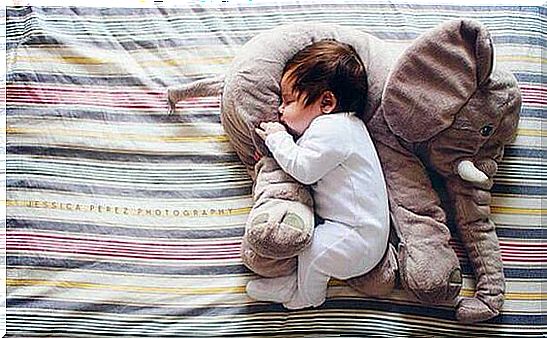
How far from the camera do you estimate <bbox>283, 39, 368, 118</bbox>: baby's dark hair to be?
1.47m

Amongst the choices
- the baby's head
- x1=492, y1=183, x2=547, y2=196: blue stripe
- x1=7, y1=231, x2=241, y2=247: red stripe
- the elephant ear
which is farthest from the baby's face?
x1=492, y1=183, x2=547, y2=196: blue stripe

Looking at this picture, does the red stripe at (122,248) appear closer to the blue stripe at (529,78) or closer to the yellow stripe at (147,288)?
the yellow stripe at (147,288)

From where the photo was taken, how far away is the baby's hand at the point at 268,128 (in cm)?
150

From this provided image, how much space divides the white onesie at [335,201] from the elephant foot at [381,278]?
0.7 inches

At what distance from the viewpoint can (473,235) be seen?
1526 mm

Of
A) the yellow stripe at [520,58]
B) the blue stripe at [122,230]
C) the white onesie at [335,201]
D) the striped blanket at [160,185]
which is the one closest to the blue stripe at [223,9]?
the striped blanket at [160,185]

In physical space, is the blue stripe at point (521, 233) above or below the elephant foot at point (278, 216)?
below

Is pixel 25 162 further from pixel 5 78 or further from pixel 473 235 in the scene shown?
pixel 473 235

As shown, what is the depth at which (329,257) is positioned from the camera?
4.79ft

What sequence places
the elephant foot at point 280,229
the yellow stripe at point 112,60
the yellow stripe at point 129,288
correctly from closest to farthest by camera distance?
1. the elephant foot at point 280,229
2. the yellow stripe at point 129,288
3. the yellow stripe at point 112,60

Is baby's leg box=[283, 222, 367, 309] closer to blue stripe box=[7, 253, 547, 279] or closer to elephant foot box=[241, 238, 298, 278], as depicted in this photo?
elephant foot box=[241, 238, 298, 278]

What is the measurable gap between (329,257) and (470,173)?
1.01ft

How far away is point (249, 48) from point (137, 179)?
0.34 meters

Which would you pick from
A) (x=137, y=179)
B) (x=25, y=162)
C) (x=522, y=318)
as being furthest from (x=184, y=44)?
(x=522, y=318)
